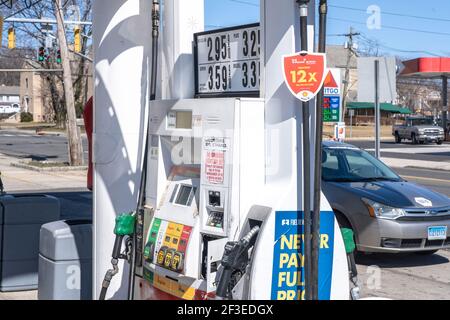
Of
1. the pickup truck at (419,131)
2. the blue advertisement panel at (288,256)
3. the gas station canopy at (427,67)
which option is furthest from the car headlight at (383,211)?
the pickup truck at (419,131)

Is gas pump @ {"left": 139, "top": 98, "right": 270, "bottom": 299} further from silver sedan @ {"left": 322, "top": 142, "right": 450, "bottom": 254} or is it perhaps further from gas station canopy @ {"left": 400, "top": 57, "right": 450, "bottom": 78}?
gas station canopy @ {"left": 400, "top": 57, "right": 450, "bottom": 78}

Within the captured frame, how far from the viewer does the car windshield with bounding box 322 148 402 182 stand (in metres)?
10.5

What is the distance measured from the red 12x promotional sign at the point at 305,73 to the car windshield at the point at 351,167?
6.20 m

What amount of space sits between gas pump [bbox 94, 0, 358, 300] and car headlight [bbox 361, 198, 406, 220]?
4.81 m

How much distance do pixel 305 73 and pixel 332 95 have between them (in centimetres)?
921

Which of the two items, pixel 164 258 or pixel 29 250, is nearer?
pixel 164 258

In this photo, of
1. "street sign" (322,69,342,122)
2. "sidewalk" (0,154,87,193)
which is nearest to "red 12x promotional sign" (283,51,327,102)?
"street sign" (322,69,342,122)

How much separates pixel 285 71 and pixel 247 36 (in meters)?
0.78

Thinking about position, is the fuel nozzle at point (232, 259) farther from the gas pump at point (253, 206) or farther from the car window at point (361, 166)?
the car window at point (361, 166)

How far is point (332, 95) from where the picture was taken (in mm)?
13258

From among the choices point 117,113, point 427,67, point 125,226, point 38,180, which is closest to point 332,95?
point 117,113
